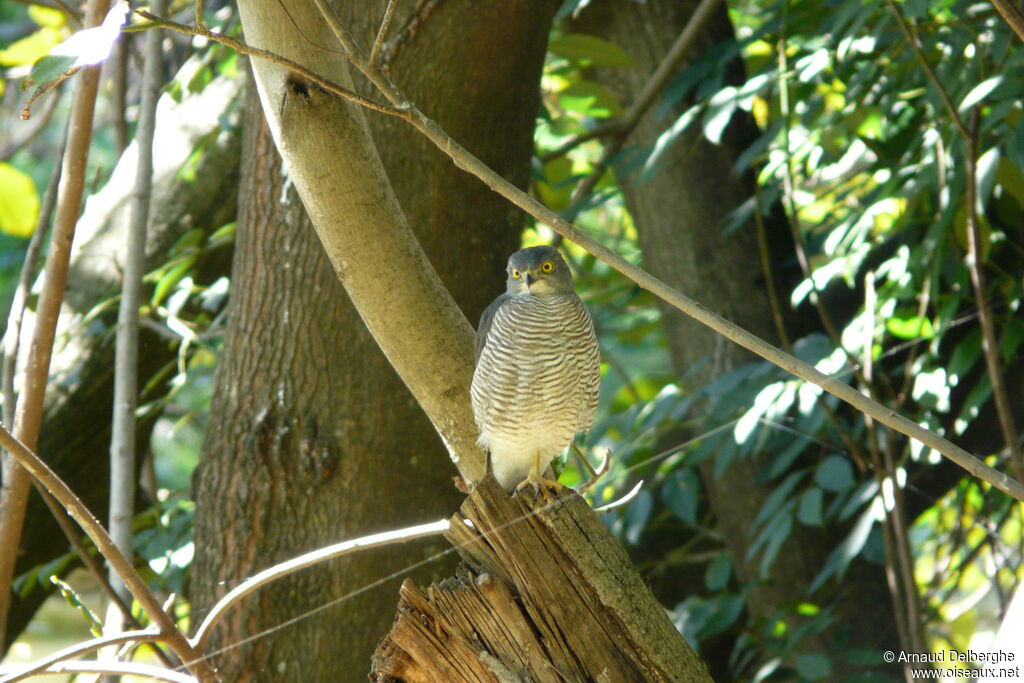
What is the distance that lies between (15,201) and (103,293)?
2.02 feet

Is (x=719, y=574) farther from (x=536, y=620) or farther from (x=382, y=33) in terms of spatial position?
(x=382, y=33)

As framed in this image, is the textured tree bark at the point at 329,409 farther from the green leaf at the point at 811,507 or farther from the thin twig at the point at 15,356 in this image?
the green leaf at the point at 811,507

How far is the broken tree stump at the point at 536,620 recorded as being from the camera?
68.4 inches

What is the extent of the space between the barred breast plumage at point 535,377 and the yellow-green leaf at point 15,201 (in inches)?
58.8

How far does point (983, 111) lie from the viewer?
2688mm

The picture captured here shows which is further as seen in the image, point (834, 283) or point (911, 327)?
point (834, 283)

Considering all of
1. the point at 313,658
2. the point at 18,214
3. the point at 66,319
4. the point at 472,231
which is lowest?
the point at 313,658

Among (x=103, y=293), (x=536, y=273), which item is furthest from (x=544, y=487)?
(x=103, y=293)

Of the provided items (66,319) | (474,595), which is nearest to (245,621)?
(474,595)

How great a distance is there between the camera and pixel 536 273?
106 inches

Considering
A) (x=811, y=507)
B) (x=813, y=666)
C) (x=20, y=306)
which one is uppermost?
(x=20, y=306)

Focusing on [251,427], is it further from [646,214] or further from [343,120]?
[646,214]

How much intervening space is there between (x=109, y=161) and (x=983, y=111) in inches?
281

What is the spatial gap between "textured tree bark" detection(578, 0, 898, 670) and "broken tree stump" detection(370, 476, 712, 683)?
2163 mm
